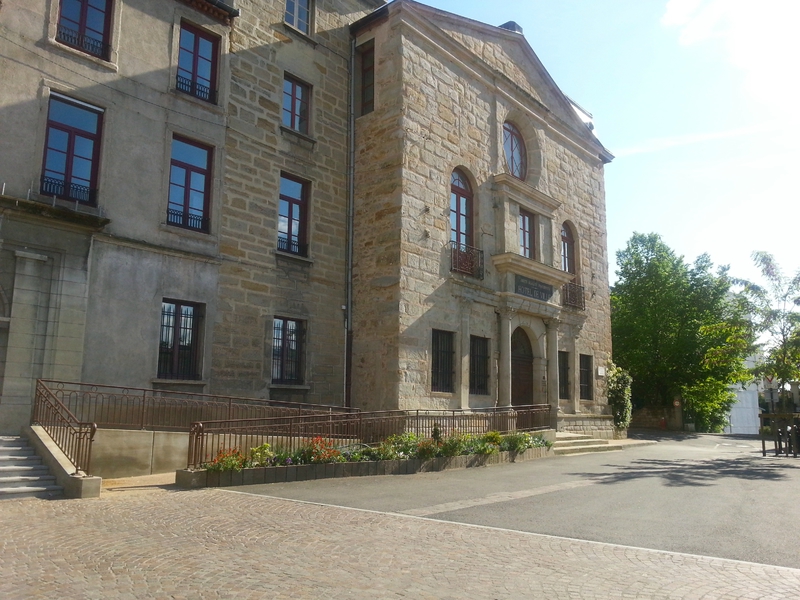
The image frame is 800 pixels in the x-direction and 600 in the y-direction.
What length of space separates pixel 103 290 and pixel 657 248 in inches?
1241

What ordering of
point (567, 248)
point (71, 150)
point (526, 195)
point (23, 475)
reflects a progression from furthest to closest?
1. point (567, 248)
2. point (526, 195)
3. point (71, 150)
4. point (23, 475)

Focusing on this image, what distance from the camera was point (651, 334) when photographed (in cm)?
3409

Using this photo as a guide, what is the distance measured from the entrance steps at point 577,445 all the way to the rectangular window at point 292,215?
29.3 ft

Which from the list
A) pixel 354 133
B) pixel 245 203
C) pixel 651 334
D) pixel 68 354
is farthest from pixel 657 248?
pixel 68 354

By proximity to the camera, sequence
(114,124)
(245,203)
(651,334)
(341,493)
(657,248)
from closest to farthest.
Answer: (341,493) → (114,124) → (245,203) → (651,334) → (657,248)

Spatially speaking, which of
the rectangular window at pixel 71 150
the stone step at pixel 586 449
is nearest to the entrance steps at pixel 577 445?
the stone step at pixel 586 449

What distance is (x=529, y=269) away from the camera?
795 inches

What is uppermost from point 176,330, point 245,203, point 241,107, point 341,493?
point 241,107

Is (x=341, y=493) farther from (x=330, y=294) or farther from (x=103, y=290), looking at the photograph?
(x=330, y=294)

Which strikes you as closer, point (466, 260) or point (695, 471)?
point (695, 471)

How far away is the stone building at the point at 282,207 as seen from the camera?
12.3 meters

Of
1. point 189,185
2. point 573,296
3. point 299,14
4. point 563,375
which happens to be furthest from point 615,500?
point 299,14

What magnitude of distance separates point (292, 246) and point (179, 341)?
412 centimetres

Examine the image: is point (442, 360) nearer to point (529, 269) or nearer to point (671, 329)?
point (529, 269)
